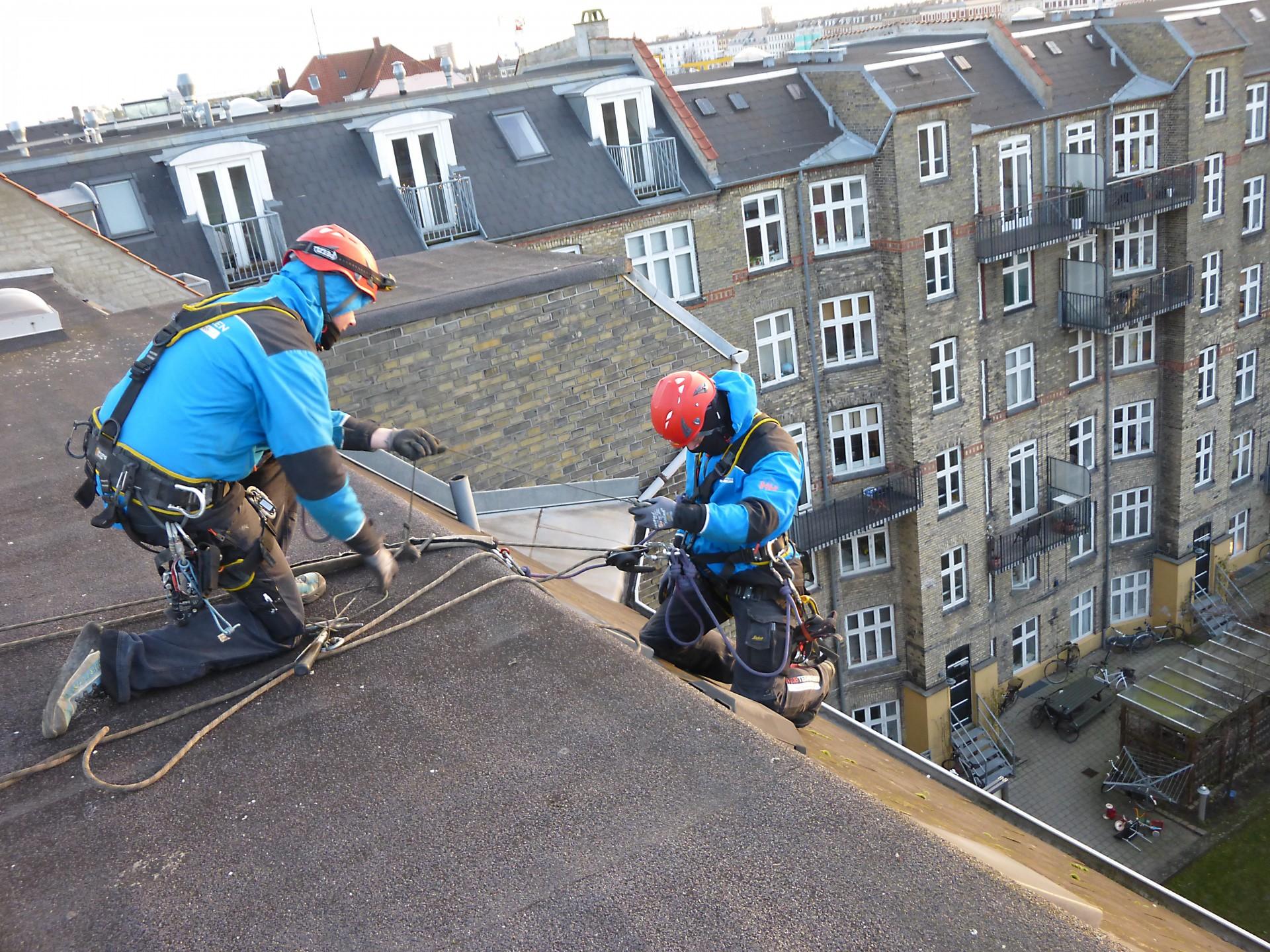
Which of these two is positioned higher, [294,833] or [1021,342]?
[294,833]

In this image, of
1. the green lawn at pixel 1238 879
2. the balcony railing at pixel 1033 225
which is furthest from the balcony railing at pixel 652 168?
the green lawn at pixel 1238 879

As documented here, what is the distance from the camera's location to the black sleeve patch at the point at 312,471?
4.43 meters

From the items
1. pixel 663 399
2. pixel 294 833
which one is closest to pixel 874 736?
pixel 663 399

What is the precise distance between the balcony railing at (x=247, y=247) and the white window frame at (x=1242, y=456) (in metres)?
26.8

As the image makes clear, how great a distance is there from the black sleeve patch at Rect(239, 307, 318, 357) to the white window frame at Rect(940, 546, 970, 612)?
70.9 feet

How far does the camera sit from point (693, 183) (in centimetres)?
2062

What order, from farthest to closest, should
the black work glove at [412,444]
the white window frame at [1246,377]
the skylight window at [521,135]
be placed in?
the white window frame at [1246,377], the skylight window at [521,135], the black work glove at [412,444]

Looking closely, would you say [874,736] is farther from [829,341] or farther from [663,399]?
[829,341]

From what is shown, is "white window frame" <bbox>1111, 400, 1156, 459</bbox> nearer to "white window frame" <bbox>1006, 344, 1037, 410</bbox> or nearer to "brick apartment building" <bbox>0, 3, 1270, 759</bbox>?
"brick apartment building" <bbox>0, 3, 1270, 759</bbox>

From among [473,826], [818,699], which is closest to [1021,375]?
[818,699]

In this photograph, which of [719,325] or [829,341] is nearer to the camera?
[719,325]

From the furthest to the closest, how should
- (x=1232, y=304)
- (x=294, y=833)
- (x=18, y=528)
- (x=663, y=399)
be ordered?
(x=1232, y=304) → (x=18, y=528) → (x=663, y=399) → (x=294, y=833)

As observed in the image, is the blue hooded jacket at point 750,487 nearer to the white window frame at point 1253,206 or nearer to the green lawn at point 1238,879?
the green lawn at point 1238,879

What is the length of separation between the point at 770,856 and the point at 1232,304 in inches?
1155
